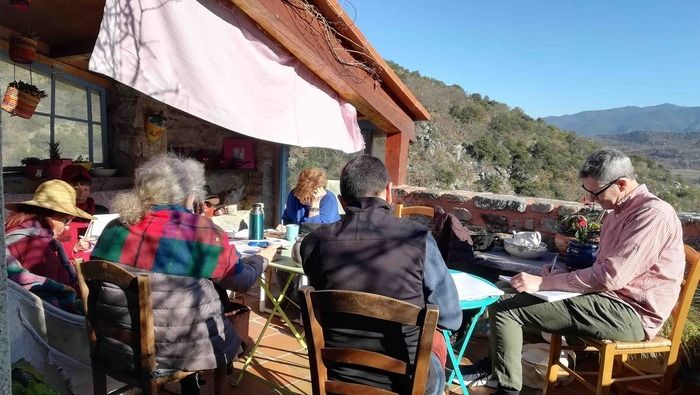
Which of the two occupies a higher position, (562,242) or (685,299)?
(562,242)

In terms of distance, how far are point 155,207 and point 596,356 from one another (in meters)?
2.97

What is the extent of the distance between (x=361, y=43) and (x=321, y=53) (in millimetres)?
509

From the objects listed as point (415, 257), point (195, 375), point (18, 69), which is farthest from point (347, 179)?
point (18, 69)

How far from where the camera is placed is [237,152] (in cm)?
679

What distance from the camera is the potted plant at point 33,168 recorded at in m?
4.23

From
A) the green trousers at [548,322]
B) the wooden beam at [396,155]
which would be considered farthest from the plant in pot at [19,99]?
the green trousers at [548,322]

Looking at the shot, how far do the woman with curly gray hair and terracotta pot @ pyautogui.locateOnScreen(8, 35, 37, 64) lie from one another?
2.70 metres

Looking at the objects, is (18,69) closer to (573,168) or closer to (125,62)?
(125,62)

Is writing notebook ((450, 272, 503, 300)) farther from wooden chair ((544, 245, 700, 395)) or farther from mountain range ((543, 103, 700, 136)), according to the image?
mountain range ((543, 103, 700, 136))

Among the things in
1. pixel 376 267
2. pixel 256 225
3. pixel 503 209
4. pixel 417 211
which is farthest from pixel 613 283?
pixel 256 225

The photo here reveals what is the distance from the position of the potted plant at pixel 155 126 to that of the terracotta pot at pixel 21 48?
4.61ft

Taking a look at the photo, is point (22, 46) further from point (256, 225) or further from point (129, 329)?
point (129, 329)

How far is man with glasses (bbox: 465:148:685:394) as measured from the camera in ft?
7.11

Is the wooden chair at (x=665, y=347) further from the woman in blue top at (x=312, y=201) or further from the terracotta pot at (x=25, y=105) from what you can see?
the terracotta pot at (x=25, y=105)
